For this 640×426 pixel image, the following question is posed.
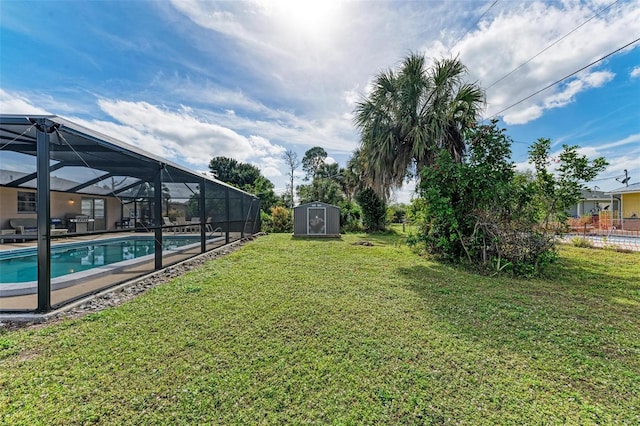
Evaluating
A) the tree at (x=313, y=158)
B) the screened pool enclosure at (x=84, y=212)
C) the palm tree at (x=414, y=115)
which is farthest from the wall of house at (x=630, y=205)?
the tree at (x=313, y=158)

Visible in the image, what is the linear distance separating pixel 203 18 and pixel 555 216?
9.31m

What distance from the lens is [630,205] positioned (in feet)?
45.6

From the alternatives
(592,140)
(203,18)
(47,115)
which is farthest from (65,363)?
(592,140)

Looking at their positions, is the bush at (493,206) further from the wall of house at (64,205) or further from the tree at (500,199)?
the wall of house at (64,205)

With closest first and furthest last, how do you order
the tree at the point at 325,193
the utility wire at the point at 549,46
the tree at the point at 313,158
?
the utility wire at the point at 549,46
the tree at the point at 325,193
the tree at the point at 313,158

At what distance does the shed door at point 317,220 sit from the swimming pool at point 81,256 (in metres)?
6.76

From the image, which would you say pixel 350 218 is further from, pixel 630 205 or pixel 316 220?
pixel 630 205

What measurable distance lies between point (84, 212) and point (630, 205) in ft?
78.9

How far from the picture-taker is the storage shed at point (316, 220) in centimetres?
1274

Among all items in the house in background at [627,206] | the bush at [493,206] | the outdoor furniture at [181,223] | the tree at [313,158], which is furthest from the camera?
the tree at [313,158]

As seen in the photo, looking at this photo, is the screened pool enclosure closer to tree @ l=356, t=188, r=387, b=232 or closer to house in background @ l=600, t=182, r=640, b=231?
tree @ l=356, t=188, r=387, b=232

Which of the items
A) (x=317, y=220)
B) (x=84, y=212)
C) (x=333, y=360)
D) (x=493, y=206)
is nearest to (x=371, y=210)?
(x=317, y=220)

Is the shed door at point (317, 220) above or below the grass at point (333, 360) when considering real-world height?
above

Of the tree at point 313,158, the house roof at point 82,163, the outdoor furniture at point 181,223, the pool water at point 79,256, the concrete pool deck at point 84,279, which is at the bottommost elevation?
the concrete pool deck at point 84,279
